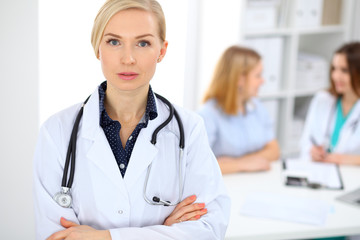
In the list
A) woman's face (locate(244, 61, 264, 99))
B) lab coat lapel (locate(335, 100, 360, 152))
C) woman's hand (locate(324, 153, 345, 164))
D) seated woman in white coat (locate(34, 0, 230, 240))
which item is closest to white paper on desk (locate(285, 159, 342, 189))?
woman's hand (locate(324, 153, 345, 164))

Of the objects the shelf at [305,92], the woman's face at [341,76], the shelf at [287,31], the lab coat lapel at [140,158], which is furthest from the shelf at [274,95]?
the lab coat lapel at [140,158]

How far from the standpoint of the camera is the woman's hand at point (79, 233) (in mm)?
1241

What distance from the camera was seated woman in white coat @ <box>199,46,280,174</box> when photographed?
8.34 ft

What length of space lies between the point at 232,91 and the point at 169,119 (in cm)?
120

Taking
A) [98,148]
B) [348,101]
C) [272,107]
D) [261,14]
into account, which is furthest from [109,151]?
[272,107]

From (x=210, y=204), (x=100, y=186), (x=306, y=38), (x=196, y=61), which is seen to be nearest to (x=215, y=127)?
(x=196, y=61)

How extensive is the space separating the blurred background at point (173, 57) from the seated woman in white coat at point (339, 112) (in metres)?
0.49

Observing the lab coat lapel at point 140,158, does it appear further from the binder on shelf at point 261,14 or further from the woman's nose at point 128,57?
the binder on shelf at point 261,14

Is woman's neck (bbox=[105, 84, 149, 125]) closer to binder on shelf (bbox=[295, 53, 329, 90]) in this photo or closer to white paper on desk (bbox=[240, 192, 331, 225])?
white paper on desk (bbox=[240, 192, 331, 225])

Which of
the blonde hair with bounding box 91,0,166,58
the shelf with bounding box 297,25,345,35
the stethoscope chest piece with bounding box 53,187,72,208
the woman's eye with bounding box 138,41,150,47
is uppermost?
the shelf with bounding box 297,25,345,35

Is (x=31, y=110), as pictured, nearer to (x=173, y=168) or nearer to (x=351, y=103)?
(x=173, y=168)

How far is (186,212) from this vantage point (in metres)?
1.34

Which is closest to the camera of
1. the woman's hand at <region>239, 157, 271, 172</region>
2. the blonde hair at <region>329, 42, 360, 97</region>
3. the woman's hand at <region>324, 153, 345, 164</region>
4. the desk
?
the desk

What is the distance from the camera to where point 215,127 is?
2.53 meters
